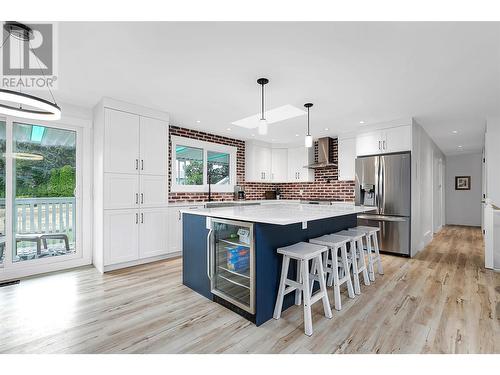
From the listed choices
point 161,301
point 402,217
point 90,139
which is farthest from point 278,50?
point 402,217

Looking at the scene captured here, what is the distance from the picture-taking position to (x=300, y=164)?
238 inches

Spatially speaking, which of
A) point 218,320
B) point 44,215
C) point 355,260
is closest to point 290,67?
point 355,260

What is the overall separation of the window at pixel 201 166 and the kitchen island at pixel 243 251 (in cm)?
204

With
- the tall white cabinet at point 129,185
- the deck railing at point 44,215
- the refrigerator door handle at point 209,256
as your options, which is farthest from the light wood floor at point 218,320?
the deck railing at point 44,215

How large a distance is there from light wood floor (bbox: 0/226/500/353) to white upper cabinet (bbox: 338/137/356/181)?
7.56ft

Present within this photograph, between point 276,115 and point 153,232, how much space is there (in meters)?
2.68

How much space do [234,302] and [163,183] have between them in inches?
93.8

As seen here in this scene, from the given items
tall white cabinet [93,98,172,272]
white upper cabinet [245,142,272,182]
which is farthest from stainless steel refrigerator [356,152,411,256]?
tall white cabinet [93,98,172,272]

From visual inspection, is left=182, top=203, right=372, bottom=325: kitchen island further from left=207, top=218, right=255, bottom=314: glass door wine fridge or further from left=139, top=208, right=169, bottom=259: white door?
left=139, top=208, right=169, bottom=259: white door

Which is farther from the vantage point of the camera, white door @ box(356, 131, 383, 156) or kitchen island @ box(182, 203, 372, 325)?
white door @ box(356, 131, 383, 156)

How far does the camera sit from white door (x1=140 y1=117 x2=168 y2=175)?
3.72m

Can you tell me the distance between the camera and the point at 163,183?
3.98 meters

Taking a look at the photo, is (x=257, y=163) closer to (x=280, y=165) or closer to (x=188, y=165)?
(x=280, y=165)
